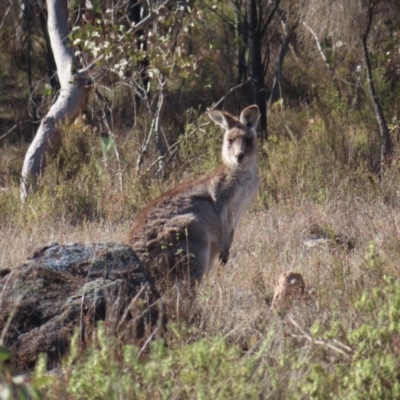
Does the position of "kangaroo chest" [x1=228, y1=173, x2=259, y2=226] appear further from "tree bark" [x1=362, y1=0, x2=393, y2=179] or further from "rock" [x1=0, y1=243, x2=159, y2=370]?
"tree bark" [x1=362, y1=0, x2=393, y2=179]

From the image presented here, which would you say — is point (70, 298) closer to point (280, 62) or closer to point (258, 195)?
point (258, 195)

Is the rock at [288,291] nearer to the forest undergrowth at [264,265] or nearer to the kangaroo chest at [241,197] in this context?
the forest undergrowth at [264,265]

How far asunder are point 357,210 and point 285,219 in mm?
683

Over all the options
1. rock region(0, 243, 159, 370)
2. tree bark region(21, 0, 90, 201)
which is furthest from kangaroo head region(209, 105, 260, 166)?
tree bark region(21, 0, 90, 201)

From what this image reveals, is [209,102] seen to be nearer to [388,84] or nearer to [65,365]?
[388,84]

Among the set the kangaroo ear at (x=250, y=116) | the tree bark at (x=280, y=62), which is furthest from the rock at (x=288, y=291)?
the tree bark at (x=280, y=62)

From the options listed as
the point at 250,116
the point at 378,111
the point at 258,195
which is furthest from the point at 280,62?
the point at 250,116

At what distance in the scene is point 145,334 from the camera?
4.36 meters

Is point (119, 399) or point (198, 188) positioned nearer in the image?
point (119, 399)

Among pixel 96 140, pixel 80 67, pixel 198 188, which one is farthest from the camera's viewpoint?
pixel 96 140

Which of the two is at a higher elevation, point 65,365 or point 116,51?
point 116,51

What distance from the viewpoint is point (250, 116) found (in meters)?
7.58

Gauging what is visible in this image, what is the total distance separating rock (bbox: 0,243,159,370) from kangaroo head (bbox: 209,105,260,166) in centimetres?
238

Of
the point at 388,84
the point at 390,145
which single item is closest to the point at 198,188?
the point at 390,145
